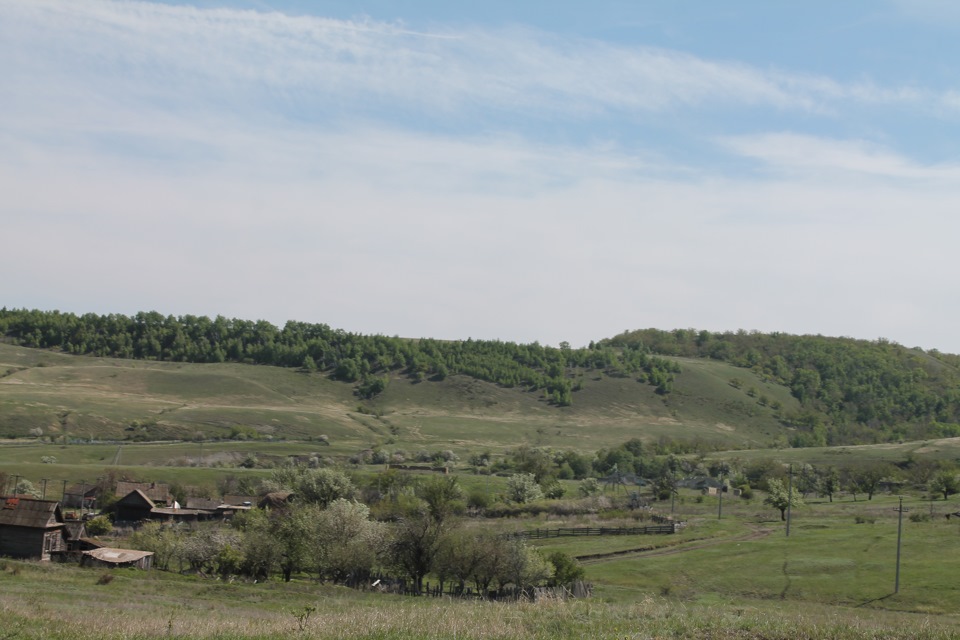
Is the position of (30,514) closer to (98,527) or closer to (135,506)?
(98,527)

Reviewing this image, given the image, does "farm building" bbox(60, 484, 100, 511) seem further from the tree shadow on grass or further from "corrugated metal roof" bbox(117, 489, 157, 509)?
the tree shadow on grass

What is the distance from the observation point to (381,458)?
13550 cm

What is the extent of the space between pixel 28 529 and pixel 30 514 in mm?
861

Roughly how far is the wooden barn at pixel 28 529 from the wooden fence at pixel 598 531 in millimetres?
36994

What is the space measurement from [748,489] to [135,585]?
9133 centimetres

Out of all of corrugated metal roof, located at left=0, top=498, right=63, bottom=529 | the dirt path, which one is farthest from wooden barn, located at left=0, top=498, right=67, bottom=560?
the dirt path

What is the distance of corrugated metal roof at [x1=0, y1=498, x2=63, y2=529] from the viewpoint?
174 ft

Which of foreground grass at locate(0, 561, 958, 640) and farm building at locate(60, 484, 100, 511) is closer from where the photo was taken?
foreground grass at locate(0, 561, 958, 640)

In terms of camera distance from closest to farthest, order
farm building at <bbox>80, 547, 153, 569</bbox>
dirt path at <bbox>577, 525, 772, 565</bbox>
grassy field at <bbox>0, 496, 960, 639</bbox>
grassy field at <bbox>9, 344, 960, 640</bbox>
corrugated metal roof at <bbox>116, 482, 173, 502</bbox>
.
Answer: grassy field at <bbox>0, 496, 960, 639</bbox> → grassy field at <bbox>9, 344, 960, 640</bbox> → farm building at <bbox>80, 547, 153, 569</bbox> → dirt path at <bbox>577, 525, 772, 565</bbox> → corrugated metal roof at <bbox>116, 482, 173, 502</bbox>

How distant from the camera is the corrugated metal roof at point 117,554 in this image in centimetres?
5393

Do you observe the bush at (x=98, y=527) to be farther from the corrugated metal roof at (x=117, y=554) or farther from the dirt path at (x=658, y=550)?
the dirt path at (x=658, y=550)

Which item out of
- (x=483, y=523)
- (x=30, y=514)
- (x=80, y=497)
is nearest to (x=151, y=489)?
(x=80, y=497)

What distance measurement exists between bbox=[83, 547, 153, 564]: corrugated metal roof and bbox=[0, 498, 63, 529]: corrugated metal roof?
112 inches

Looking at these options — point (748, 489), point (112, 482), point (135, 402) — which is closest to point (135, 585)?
point (112, 482)
